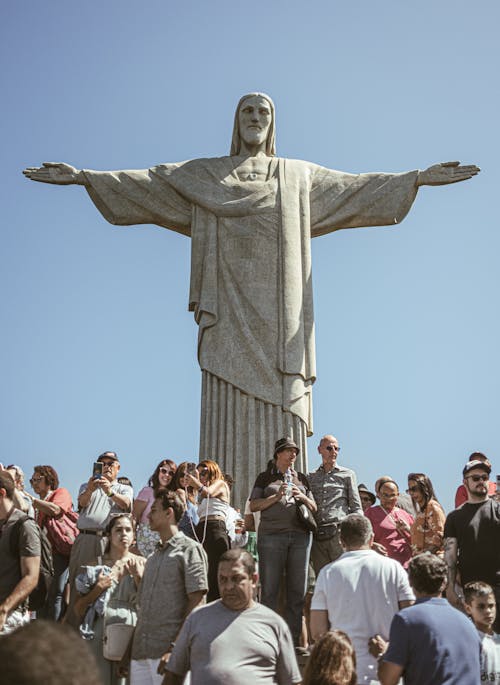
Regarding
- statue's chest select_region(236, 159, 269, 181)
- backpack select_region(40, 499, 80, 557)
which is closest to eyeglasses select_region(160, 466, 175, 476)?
backpack select_region(40, 499, 80, 557)

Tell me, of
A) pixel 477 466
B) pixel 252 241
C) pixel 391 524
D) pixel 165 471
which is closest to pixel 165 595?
pixel 165 471

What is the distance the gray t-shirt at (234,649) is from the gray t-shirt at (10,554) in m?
1.66

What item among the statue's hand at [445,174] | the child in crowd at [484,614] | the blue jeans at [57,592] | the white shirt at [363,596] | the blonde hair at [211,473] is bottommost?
the blue jeans at [57,592]

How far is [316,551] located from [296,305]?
12.9 ft

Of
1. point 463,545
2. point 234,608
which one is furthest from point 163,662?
point 463,545

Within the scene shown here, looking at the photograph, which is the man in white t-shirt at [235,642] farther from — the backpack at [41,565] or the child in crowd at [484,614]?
the child in crowd at [484,614]

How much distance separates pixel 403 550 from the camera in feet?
28.7

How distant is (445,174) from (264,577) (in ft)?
21.3

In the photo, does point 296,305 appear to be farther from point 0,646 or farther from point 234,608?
point 0,646

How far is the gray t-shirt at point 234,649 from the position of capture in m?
4.64

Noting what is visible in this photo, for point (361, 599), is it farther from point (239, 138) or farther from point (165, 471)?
point (239, 138)

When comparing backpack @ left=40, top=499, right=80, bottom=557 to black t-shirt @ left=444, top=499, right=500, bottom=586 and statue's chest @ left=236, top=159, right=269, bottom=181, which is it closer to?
black t-shirt @ left=444, top=499, right=500, bottom=586

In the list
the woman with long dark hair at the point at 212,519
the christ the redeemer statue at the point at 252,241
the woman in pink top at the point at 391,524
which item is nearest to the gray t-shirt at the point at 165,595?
the woman with long dark hair at the point at 212,519

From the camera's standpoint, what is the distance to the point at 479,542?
7.07 m
